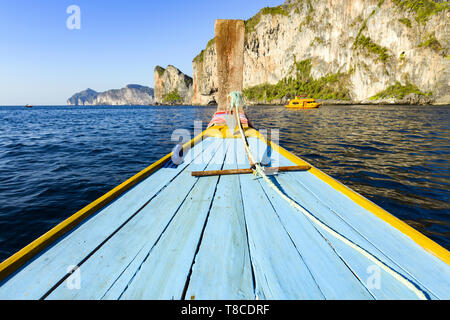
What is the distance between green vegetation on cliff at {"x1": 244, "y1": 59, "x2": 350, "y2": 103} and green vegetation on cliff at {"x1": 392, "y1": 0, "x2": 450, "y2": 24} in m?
19.9

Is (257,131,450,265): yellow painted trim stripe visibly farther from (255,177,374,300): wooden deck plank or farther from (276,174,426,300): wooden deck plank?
(255,177,374,300): wooden deck plank

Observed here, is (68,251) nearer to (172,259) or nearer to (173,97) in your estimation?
(172,259)

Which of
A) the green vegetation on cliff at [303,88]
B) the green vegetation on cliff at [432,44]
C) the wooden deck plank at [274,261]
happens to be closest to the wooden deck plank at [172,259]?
the wooden deck plank at [274,261]

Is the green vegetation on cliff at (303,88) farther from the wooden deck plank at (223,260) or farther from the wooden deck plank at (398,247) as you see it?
the wooden deck plank at (223,260)

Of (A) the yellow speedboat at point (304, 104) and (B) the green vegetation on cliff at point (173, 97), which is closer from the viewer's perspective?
(A) the yellow speedboat at point (304, 104)

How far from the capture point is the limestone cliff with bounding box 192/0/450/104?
46594mm

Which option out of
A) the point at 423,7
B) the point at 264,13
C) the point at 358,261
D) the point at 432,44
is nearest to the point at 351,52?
the point at 423,7

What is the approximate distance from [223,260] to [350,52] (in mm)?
81690

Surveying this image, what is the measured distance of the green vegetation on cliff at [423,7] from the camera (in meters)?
46.1

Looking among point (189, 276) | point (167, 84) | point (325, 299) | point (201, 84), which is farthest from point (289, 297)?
point (167, 84)

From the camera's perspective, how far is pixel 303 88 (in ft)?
255

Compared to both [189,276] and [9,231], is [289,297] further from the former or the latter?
[9,231]

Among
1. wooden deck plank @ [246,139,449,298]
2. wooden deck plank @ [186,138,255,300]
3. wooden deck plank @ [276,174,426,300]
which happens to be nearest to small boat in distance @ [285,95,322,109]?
wooden deck plank @ [246,139,449,298]

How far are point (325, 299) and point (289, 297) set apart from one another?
195 millimetres
